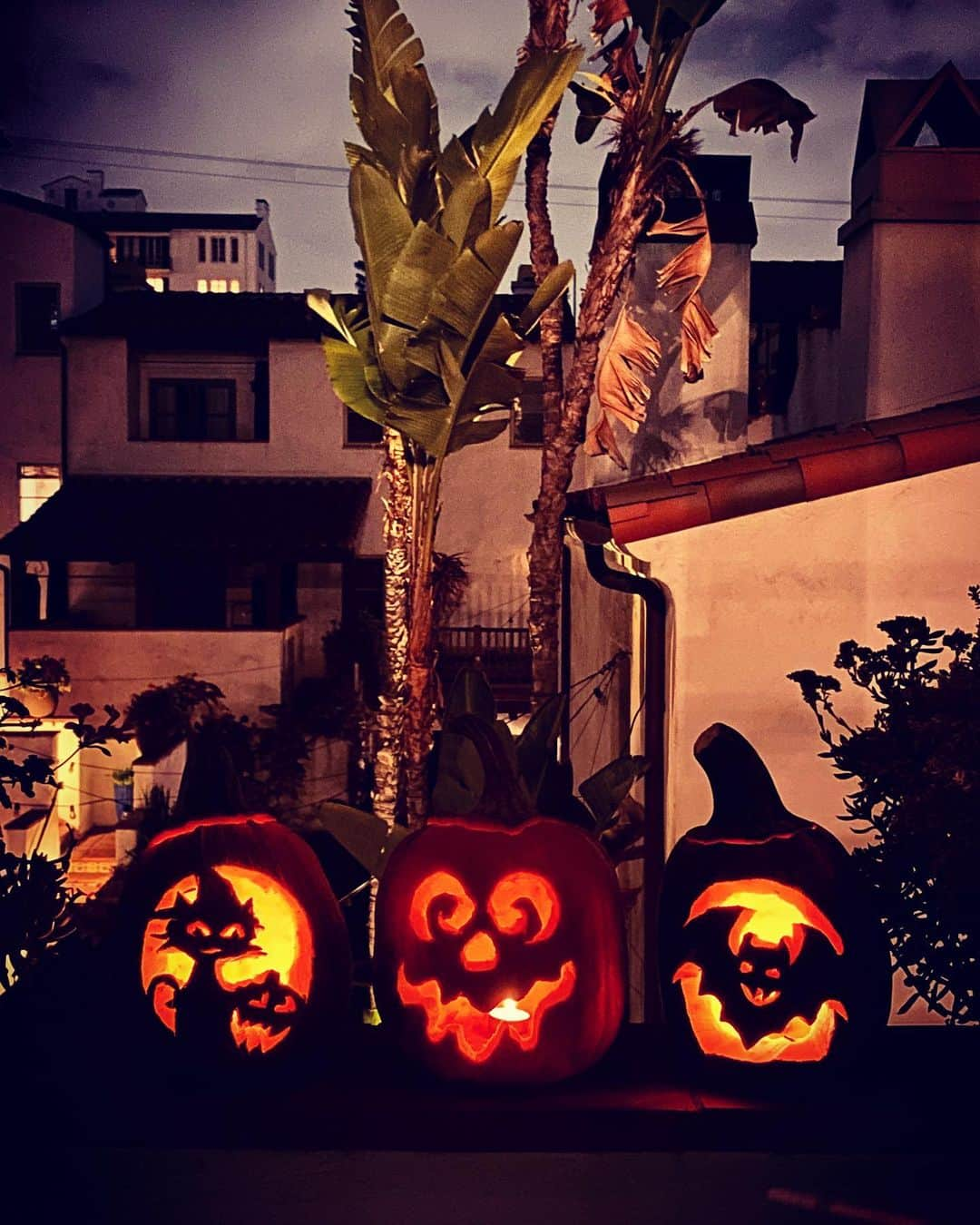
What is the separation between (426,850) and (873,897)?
1665mm

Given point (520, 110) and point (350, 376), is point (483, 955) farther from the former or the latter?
point (520, 110)

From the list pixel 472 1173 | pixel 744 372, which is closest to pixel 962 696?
pixel 472 1173

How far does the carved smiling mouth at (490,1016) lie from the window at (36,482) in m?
22.5

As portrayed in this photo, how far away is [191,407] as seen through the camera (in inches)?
958

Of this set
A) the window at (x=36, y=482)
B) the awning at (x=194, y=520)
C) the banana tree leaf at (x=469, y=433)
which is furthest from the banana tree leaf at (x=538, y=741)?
the window at (x=36, y=482)

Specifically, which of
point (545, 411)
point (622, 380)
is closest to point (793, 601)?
point (622, 380)

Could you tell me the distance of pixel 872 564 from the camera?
647cm

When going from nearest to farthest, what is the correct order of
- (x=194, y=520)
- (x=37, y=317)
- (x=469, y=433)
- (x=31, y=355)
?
(x=469, y=433) → (x=194, y=520) → (x=31, y=355) → (x=37, y=317)

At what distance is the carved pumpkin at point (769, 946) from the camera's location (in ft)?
14.3

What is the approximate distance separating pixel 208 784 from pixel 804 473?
11.6 ft

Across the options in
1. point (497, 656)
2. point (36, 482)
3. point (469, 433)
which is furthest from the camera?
point (36, 482)

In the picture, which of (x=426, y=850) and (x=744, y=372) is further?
(x=744, y=372)

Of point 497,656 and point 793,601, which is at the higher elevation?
point 793,601

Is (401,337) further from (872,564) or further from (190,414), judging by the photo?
(190,414)
